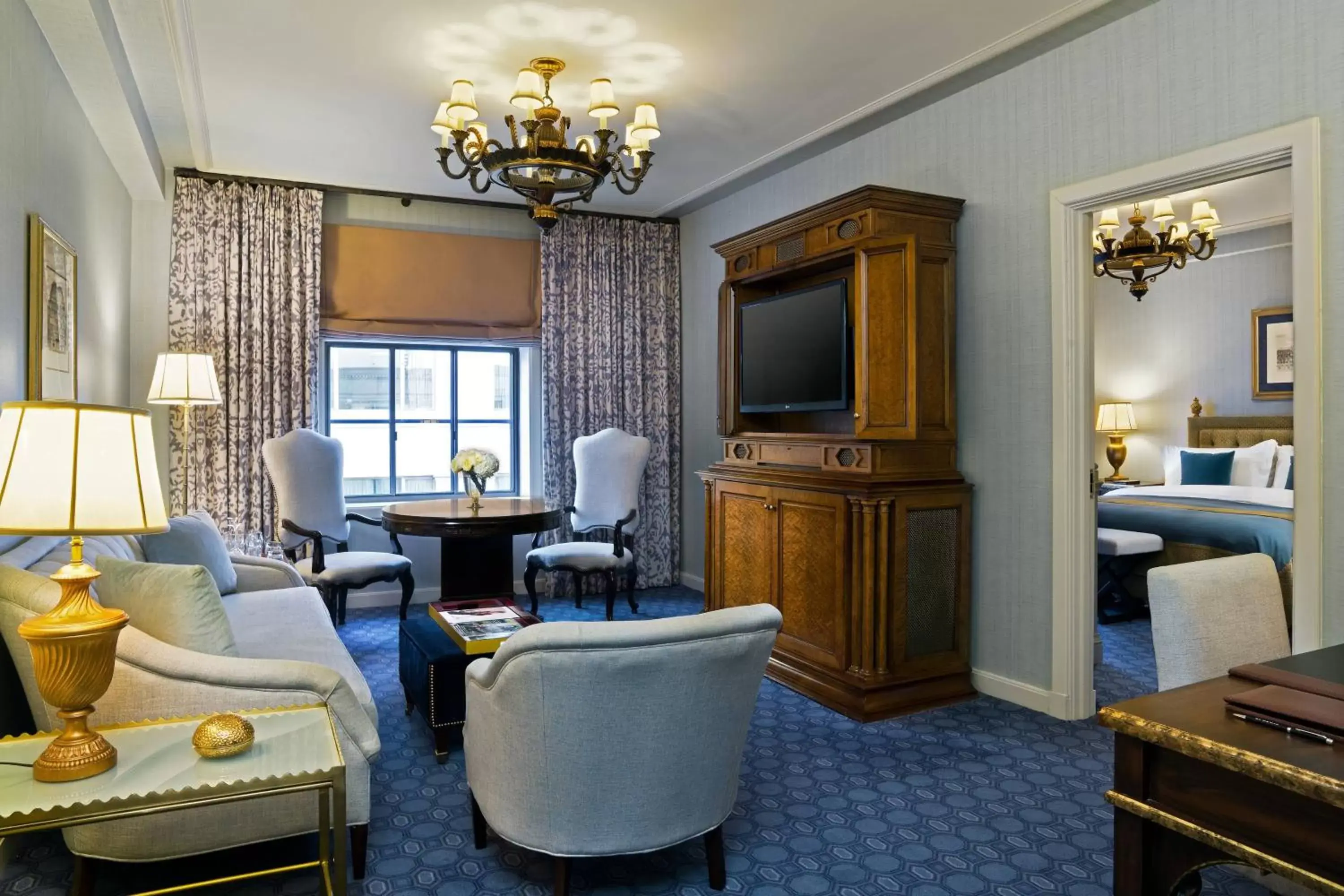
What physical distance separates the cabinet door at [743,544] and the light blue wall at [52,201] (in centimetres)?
304

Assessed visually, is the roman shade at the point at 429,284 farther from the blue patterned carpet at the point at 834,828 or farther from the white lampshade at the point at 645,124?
the blue patterned carpet at the point at 834,828

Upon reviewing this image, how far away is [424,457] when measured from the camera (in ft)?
20.8

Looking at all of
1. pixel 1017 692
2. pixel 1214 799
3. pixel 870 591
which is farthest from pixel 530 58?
pixel 1214 799

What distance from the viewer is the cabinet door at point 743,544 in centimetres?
433

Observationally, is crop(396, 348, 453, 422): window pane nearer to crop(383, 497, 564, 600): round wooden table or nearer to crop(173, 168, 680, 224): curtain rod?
crop(173, 168, 680, 224): curtain rod

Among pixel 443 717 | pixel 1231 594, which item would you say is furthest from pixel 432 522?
pixel 1231 594

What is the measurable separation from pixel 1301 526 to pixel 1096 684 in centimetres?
156

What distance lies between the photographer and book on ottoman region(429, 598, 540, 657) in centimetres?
310

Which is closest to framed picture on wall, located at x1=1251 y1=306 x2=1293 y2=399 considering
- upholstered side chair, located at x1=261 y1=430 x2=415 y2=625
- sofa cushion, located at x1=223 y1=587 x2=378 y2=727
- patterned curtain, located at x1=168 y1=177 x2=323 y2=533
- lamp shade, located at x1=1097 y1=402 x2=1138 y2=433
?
lamp shade, located at x1=1097 y1=402 x2=1138 y2=433

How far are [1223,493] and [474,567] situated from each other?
16.4ft

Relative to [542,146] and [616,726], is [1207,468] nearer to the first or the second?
[542,146]

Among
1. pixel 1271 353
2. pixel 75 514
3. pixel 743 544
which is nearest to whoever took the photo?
pixel 75 514

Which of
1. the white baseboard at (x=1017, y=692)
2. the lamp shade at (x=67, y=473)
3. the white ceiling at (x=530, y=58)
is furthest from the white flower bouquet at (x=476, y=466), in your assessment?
the lamp shade at (x=67, y=473)

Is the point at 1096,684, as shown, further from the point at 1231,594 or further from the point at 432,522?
the point at 432,522
